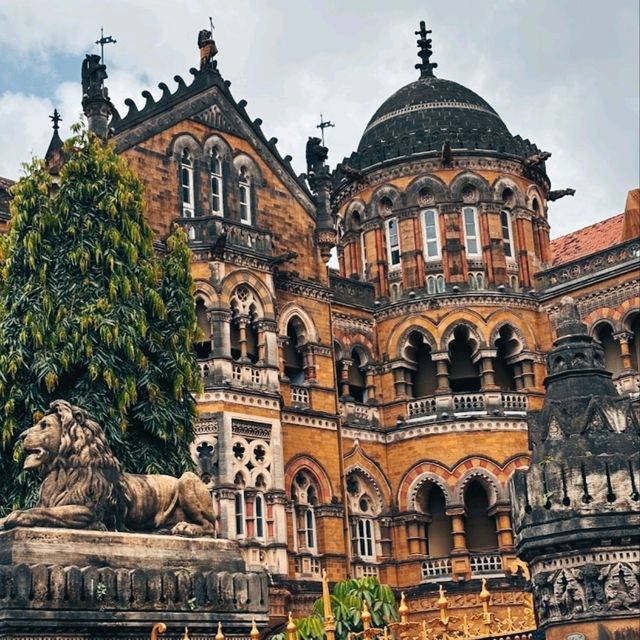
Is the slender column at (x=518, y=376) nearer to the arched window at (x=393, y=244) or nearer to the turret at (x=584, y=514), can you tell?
the arched window at (x=393, y=244)

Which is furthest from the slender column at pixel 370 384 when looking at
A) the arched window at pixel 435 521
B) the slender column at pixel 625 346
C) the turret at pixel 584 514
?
the turret at pixel 584 514

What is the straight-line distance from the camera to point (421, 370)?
3409cm

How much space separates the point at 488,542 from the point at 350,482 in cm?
367

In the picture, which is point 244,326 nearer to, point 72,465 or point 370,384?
point 370,384

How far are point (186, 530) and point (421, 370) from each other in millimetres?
21142

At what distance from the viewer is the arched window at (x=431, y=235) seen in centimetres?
3384

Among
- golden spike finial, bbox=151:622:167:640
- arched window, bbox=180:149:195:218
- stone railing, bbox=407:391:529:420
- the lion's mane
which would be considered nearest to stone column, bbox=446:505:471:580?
stone railing, bbox=407:391:529:420

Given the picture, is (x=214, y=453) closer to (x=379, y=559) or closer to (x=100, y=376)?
(x=379, y=559)

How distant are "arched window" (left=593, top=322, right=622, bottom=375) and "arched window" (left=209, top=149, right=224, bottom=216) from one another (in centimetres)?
961

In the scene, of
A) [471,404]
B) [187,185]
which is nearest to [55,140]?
[187,185]

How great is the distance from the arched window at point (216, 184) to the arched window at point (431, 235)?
19.7ft

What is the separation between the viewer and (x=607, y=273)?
32.3 m

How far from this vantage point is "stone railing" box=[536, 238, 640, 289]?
3198 cm

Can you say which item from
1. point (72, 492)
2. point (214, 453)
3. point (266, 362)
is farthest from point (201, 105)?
point (72, 492)
